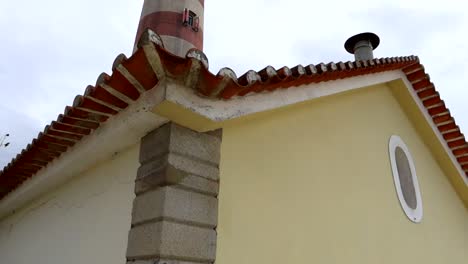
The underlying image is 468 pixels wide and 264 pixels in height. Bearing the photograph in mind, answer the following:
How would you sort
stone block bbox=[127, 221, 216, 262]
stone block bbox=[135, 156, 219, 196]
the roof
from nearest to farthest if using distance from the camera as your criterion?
the roof, stone block bbox=[127, 221, 216, 262], stone block bbox=[135, 156, 219, 196]

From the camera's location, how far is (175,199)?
7.98 feet

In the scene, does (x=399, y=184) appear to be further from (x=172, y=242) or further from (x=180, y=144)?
(x=172, y=242)

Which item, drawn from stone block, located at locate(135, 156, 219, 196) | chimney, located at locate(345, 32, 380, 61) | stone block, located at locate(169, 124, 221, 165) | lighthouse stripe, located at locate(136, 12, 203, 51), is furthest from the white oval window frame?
lighthouse stripe, located at locate(136, 12, 203, 51)

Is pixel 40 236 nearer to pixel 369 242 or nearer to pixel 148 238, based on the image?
pixel 148 238

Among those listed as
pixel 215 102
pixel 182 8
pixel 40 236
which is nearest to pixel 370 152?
pixel 215 102

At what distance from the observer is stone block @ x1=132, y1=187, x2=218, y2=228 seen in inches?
94.3

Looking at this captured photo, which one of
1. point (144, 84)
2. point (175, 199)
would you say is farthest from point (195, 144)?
point (144, 84)

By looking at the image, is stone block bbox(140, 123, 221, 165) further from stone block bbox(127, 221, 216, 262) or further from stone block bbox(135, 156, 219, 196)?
stone block bbox(127, 221, 216, 262)

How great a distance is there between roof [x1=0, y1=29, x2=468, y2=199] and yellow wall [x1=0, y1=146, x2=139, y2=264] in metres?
0.35

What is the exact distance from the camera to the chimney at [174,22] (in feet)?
28.0

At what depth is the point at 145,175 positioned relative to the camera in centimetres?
269

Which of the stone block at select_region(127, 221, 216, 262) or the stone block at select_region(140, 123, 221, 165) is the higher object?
the stone block at select_region(140, 123, 221, 165)

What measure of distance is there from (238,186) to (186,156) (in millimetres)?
486

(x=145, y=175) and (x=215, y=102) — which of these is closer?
(x=215, y=102)
